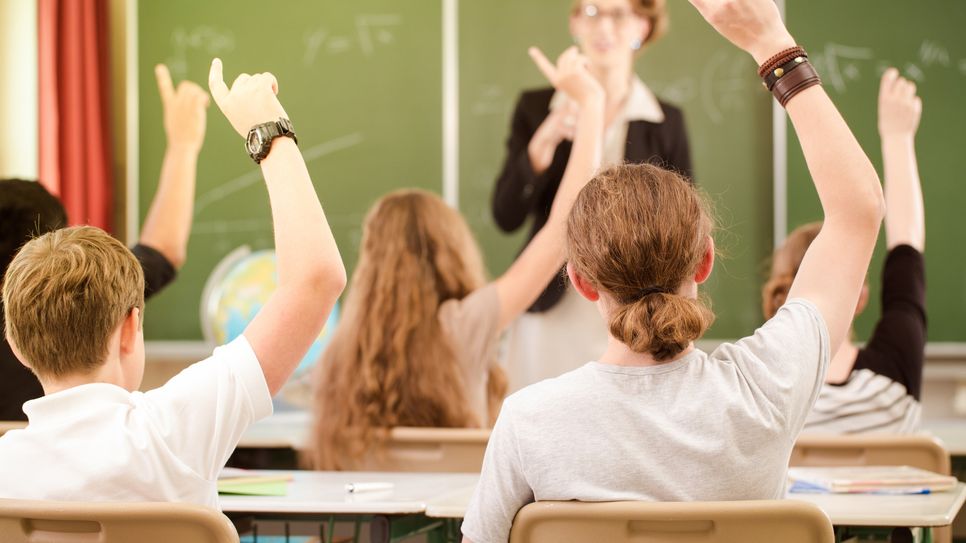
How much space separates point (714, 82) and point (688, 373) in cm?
336

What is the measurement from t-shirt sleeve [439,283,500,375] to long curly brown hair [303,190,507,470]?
3cm

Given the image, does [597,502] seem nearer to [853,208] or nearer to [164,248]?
[853,208]

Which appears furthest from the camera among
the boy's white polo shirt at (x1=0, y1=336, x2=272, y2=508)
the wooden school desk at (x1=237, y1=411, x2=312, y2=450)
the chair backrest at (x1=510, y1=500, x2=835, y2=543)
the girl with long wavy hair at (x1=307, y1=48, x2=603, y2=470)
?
the wooden school desk at (x1=237, y1=411, x2=312, y2=450)

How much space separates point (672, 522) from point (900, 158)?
1577 millimetres

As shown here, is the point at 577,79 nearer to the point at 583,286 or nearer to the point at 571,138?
the point at 583,286

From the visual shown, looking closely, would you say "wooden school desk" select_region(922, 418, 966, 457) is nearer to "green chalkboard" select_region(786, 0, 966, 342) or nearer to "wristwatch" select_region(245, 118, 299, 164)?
"green chalkboard" select_region(786, 0, 966, 342)

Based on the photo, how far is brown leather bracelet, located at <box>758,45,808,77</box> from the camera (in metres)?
1.50

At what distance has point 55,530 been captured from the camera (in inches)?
55.9

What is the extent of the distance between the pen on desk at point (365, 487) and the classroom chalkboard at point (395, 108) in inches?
100

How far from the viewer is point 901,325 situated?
8.62ft

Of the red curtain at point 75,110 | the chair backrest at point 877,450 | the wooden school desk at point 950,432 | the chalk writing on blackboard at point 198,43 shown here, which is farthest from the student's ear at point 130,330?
the chalk writing on blackboard at point 198,43

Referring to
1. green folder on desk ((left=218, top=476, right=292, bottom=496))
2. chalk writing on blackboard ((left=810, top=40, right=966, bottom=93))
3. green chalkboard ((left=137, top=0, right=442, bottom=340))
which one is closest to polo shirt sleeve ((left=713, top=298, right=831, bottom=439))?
green folder on desk ((left=218, top=476, right=292, bottom=496))

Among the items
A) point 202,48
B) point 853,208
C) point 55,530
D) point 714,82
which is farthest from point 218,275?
point 853,208

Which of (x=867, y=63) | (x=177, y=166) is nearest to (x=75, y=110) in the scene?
(x=177, y=166)
